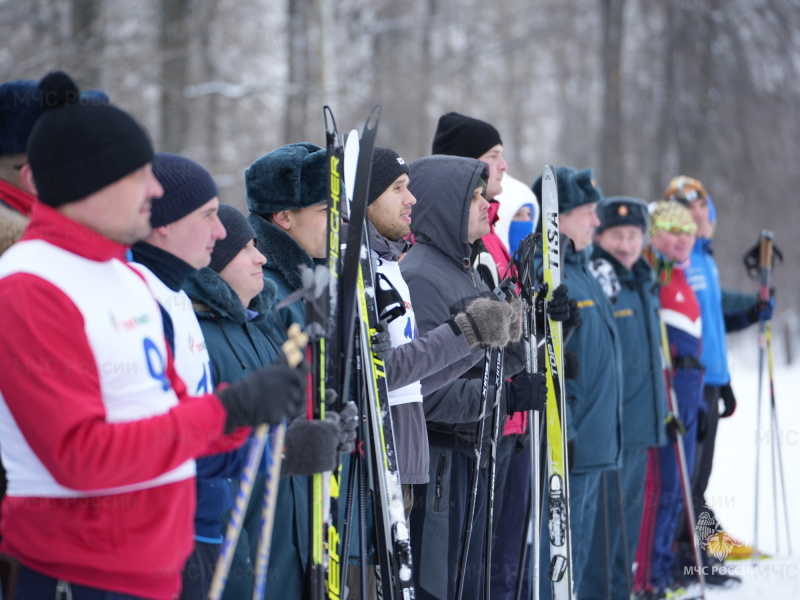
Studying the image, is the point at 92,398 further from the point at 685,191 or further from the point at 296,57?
the point at 296,57

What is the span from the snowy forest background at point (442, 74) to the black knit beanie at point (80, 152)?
28.9ft

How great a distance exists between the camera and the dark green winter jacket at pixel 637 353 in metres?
5.20

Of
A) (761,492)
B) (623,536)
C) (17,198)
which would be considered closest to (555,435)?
(623,536)

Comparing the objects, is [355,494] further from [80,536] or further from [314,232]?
[80,536]

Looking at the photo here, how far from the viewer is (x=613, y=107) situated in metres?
15.2

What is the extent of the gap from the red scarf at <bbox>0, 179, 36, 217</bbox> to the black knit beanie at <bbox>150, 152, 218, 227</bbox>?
29cm

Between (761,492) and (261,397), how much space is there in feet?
22.8

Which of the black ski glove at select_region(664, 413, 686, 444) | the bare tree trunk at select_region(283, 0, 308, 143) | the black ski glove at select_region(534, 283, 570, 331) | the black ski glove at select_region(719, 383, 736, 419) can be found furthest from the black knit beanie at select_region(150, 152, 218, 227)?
the bare tree trunk at select_region(283, 0, 308, 143)

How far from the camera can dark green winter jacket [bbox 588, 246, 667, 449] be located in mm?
5199

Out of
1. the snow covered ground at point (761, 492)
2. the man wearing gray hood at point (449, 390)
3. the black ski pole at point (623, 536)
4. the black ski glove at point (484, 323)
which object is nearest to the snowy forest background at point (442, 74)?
the snow covered ground at point (761, 492)

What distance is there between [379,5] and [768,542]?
51.2 feet

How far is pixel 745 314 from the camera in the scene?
6680mm

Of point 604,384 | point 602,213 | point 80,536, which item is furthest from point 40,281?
point 602,213

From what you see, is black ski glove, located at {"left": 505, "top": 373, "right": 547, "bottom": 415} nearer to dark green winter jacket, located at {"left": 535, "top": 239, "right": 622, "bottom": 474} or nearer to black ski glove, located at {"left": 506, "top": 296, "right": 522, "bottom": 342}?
black ski glove, located at {"left": 506, "top": 296, "right": 522, "bottom": 342}
